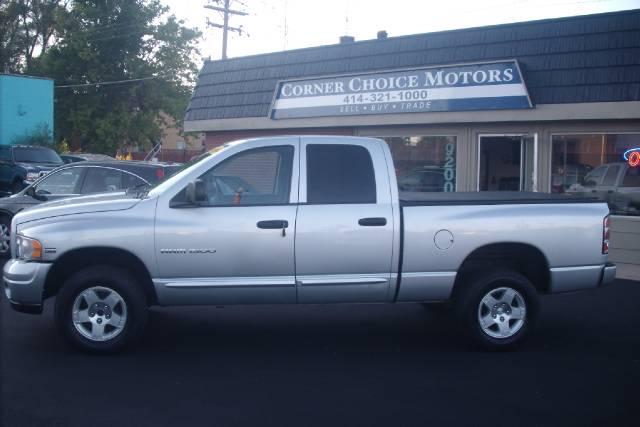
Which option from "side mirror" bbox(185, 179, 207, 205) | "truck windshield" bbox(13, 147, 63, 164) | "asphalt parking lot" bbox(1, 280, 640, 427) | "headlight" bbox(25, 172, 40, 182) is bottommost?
"asphalt parking lot" bbox(1, 280, 640, 427)

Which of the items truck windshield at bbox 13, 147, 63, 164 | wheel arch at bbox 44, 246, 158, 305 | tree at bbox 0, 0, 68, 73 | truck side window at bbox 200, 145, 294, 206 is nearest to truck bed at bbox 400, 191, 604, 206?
truck side window at bbox 200, 145, 294, 206

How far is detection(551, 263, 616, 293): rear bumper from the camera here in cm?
686

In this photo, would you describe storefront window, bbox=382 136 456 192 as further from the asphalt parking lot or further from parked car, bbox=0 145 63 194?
parked car, bbox=0 145 63 194

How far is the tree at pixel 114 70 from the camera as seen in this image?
41.9 metres

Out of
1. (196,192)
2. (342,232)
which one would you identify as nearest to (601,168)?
(342,232)

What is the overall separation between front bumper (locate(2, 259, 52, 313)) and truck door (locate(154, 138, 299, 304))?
101 cm

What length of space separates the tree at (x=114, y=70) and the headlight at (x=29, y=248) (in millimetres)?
36447

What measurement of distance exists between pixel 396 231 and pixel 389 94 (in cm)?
812

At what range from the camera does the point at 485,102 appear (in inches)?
512

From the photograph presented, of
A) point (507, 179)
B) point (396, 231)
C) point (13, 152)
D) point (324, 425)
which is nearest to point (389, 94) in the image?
point (507, 179)

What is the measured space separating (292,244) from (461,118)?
781 cm

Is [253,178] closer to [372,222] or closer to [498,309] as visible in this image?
[372,222]

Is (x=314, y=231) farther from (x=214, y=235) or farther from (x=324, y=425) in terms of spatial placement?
(x=324, y=425)

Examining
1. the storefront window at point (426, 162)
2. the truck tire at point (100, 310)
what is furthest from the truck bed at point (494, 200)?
the storefront window at point (426, 162)
